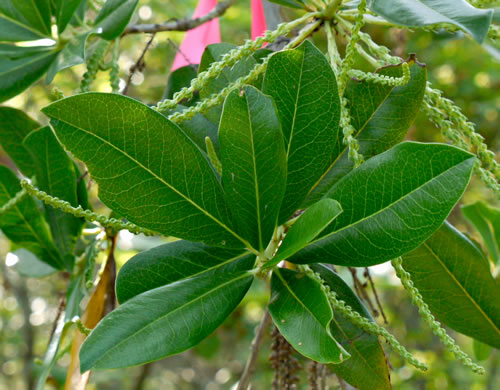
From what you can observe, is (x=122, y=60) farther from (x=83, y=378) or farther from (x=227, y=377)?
(x=83, y=378)

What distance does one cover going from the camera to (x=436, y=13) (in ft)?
1.60

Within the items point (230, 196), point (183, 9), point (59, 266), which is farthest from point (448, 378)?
point (230, 196)

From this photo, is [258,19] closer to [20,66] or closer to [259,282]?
[20,66]

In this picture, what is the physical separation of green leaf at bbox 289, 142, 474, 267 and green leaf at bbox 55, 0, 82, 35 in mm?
485

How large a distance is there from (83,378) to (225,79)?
0.40 m

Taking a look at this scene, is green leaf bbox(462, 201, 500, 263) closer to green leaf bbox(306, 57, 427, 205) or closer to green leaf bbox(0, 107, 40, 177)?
green leaf bbox(306, 57, 427, 205)

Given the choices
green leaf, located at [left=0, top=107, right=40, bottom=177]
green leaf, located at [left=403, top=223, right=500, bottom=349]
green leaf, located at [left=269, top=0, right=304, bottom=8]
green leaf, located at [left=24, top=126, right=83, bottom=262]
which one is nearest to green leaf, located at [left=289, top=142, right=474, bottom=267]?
green leaf, located at [left=403, top=223, right=500, bottom=349]

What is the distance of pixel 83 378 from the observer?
66cm

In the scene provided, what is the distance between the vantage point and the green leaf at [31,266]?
976 mm

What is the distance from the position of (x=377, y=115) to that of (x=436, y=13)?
138 mm

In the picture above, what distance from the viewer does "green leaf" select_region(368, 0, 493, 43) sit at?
1.47ft

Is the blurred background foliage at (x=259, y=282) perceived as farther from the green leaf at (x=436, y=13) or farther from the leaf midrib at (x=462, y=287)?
the green leaf at (x=436, y=13)

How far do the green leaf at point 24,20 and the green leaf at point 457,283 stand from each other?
2.00 feet

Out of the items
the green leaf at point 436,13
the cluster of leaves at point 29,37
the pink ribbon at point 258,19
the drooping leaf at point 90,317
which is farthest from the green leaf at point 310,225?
the pink ribbon at point 258,19
